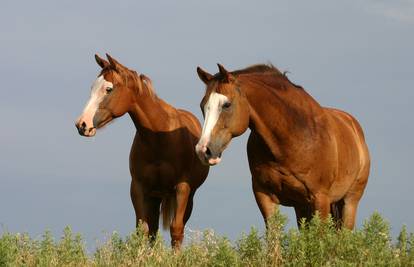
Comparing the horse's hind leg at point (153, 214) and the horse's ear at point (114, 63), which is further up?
the horse's ear at point (114, 63)

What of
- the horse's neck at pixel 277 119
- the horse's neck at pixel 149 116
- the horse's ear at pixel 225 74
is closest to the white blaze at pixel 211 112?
the horse's ear at pixel 225 74

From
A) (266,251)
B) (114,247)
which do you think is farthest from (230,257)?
(114,247)

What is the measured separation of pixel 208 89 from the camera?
35.2ft

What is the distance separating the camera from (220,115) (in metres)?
10.6

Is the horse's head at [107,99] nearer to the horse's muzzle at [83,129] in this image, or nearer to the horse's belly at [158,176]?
the horse's muzzle at [83,129]

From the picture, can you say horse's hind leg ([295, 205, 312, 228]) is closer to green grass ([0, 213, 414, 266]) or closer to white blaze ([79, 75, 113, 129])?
green grass ([0, 213, 414, 266])

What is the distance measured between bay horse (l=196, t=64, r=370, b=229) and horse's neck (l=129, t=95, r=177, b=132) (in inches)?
78.3

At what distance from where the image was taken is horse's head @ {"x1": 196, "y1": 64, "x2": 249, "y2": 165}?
34.0ft

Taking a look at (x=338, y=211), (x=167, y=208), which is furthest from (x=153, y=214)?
(x=338, y=211)

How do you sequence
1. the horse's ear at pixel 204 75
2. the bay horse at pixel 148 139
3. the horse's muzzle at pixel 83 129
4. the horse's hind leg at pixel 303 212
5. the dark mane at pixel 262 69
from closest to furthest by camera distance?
the horse's ear at pixel 204 75 < the horse's hind leg at pixel 303 212 < the dark mane at pixel 262 69 < the horse's muzzle at pixel 83 129 < the bay horse at pixel 148 139

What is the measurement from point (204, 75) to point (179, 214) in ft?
8.76

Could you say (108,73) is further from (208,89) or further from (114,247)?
(114,247)

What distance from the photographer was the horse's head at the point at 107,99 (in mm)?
12648

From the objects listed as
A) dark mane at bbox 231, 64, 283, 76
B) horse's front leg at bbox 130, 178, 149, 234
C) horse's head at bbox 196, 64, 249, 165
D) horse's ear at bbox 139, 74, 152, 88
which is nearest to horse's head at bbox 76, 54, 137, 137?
horse's ear at bbox 139, 74, 152, 88
